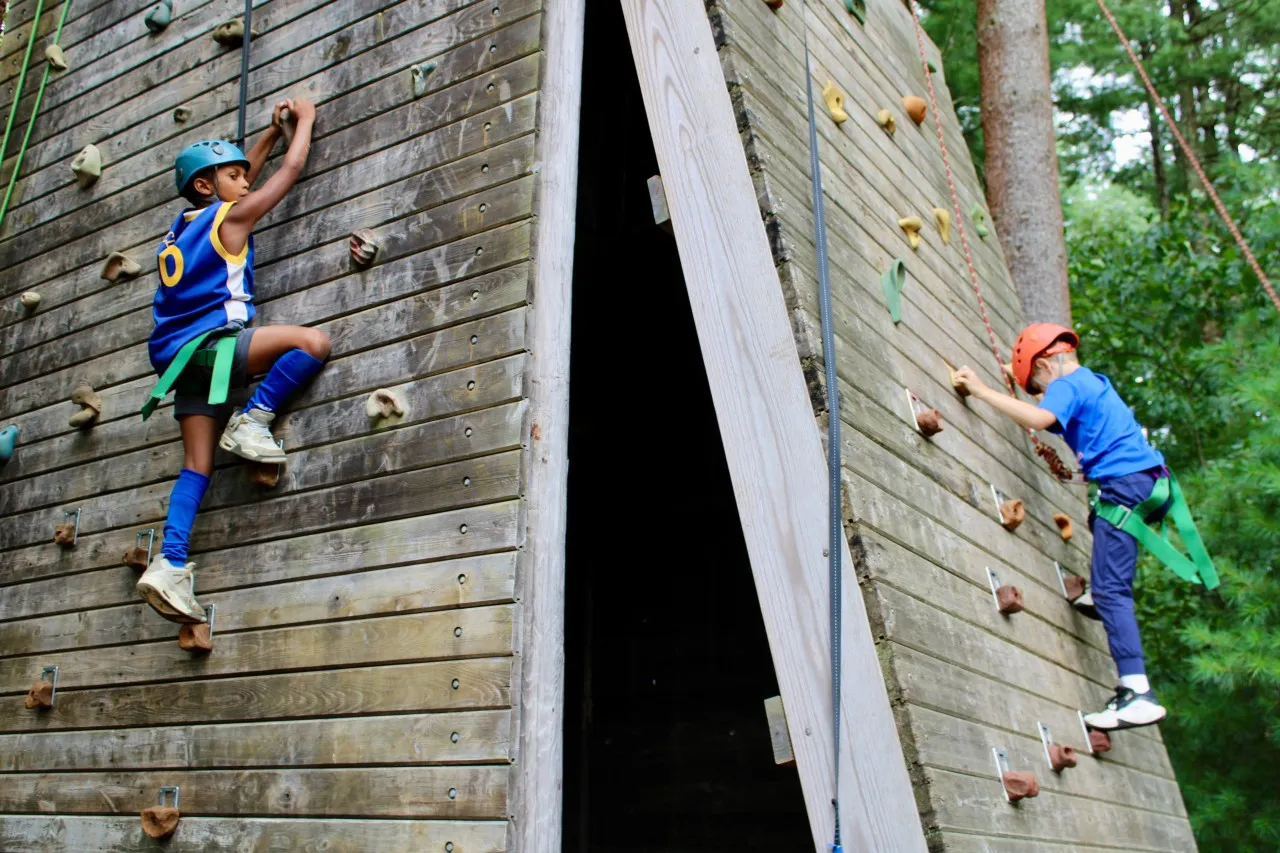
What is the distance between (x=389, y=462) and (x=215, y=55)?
2173 millimetres

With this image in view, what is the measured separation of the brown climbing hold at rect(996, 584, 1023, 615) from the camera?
13.3ft

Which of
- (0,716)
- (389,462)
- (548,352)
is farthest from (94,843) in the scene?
(548,352)

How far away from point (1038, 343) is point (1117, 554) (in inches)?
33.8

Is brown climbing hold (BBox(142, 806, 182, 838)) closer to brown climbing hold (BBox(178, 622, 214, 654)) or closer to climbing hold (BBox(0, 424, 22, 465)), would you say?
brown climbing hold (BBox(178, 622, 214, 654))

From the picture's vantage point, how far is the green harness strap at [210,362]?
→ 366cm

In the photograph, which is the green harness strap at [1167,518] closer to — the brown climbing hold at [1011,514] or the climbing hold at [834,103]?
the brown climbing hold at [1011,514]

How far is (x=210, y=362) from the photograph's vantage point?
12.2ft

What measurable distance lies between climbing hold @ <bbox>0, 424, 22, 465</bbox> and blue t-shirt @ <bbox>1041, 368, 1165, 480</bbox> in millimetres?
3869

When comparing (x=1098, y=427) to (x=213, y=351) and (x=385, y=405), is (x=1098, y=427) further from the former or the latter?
(x=213, y=351)

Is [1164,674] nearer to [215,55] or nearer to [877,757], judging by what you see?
[877,757]

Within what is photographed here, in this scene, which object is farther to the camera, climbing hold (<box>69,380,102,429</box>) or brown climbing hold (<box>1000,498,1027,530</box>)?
brown climbing hold (<box>1000,498,1027,530</box>)

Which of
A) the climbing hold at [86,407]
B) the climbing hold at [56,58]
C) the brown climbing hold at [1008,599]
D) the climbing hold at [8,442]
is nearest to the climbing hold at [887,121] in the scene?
the brown climbing hold at [1008,599]

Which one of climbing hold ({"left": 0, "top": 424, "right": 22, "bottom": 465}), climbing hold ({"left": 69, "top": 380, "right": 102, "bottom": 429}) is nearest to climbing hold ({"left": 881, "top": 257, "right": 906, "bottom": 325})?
climbing hold ({"left": 69, "top": 380, "right": 102, "bottom": 429})

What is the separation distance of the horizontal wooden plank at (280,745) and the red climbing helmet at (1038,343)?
277 centimetres
